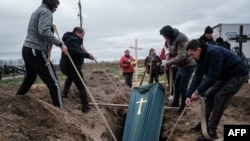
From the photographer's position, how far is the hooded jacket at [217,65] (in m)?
4.75

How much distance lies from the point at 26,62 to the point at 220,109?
3.34 m

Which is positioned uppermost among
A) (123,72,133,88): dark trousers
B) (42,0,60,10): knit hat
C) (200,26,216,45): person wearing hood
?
(42,0,60,10): knit hat

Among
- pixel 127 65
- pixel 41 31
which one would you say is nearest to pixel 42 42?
pixel 41 31

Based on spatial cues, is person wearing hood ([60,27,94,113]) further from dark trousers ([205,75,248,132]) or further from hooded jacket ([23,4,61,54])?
dark trousers ([205,75,248,132])

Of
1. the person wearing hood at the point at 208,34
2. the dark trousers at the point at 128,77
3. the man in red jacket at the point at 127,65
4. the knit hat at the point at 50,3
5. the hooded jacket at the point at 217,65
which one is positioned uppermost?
the knit hat at the point at 50,3

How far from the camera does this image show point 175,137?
598 cm

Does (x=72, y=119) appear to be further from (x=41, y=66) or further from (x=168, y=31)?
(x=168, y=31)

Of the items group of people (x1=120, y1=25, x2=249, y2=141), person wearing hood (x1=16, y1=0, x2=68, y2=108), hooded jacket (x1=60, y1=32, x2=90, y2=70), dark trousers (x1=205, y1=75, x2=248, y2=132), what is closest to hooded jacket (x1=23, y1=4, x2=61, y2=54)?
person wearing hood (x1=16, y1=0, x2=68, y2=108)

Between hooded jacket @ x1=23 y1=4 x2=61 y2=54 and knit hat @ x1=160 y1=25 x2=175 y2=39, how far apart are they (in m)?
2.31

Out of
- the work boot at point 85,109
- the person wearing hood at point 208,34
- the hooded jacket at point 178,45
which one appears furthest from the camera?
the person wearing hood at point 208,34

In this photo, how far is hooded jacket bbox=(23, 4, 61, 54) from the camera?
512 cm

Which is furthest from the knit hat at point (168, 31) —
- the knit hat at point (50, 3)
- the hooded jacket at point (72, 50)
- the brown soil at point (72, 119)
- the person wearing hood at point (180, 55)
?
the knit hat at point (50, 3)

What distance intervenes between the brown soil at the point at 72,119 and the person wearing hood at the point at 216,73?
2.36 feet

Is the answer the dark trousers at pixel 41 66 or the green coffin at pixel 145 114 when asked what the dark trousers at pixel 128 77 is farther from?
the dark trousers at pixel 41 66
